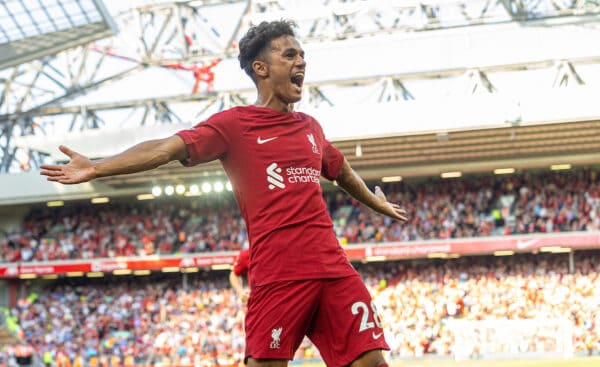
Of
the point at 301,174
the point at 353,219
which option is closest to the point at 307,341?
the point at 353,219

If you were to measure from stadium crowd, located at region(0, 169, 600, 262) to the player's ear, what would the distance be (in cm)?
2682

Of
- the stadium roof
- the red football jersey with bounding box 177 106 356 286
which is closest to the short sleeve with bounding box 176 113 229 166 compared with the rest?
the red football jersey with bounding box 177 106 356 286

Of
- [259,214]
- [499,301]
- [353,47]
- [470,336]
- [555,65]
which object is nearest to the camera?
[259,214]

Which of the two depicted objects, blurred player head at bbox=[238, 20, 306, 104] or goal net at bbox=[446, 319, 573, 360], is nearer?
blurred player head at bbox=[238, 20, 306, 104]

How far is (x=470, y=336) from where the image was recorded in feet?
80.3

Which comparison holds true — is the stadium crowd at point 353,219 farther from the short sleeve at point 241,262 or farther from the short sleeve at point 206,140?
the short sleeve at point 206,140

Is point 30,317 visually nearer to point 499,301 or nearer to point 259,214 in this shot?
point 499,301

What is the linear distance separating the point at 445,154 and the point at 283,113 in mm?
27644

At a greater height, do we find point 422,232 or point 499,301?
point 422,232

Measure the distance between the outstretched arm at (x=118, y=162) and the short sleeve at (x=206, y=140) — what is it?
43 mm

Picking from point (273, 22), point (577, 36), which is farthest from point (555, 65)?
point (273, 22)

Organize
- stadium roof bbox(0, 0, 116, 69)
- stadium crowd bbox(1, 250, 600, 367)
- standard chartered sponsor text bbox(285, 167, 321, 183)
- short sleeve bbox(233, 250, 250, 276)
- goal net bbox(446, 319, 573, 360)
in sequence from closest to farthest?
standard chartered sponsor text bbox(285, 167, 321, 183)
short sleeve bbox(233, 250, 250, 276)
goal net bbox(446, 319, 573, 360)
stadium crowd bbox(1, 250, 600, 367)
stadium roof bbox(0, 0, 116, 69)

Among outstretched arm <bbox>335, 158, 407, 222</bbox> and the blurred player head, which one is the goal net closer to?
outstretched arm <bbox>335, 158, 407, 222</bbox>

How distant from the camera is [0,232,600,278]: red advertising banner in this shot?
2934 cm
